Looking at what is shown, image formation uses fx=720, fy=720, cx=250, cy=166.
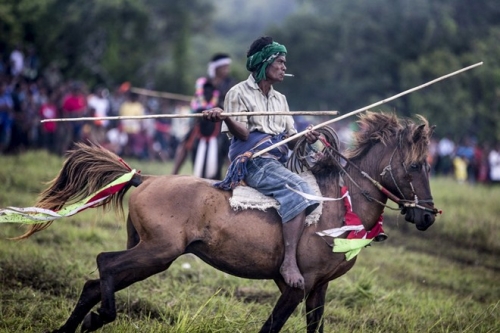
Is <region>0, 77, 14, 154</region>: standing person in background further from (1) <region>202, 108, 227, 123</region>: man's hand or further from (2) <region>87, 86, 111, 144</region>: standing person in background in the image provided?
(1) <region>202, 108, 227, 123</region>: man's hand

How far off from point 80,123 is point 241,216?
45.4 ft

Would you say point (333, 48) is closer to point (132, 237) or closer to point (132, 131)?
point (132, 131)

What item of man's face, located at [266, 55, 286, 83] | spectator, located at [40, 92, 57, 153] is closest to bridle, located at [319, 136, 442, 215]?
man's face, located at [266, 55, 286, 83]

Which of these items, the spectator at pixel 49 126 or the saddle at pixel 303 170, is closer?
the saddle at pixel 303 170

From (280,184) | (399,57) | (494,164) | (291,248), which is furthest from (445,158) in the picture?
(291,248)

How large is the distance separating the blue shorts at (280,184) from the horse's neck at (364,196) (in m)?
0.46

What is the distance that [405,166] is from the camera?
21.2ft

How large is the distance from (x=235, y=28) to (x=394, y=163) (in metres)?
57.3

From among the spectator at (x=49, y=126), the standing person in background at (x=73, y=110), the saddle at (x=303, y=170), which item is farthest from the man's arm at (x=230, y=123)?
the spectator at (x=49, y=126)

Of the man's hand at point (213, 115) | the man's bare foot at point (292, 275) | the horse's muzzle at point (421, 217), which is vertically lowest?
the man's bare foot at point (292, 275)

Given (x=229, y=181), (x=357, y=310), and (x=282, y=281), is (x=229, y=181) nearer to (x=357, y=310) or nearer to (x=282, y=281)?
(x=282, y=281)

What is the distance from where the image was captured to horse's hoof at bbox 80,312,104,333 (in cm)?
602

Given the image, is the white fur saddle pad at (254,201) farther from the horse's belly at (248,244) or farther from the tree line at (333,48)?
the tree line at (333,48)

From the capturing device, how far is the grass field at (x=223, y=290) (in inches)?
263
